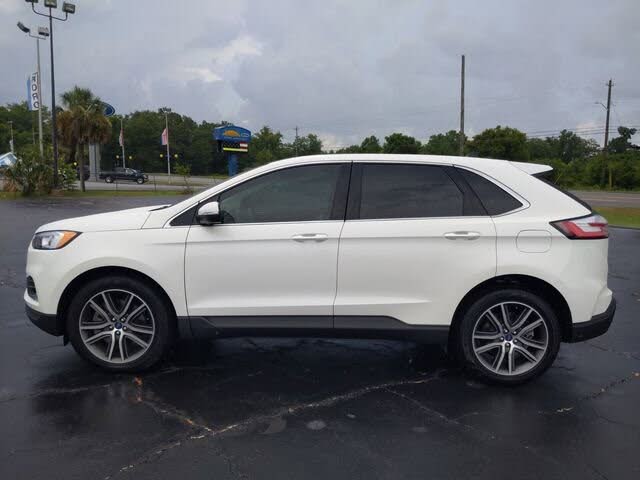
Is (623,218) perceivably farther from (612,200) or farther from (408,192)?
(408,192)

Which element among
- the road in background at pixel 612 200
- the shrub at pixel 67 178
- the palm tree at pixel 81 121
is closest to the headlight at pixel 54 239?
the road in background at pixel 612 200

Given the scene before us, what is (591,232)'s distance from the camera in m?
3.99

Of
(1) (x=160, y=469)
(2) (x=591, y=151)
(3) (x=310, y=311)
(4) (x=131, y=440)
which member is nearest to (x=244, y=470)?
(1) (x=160, y=469)

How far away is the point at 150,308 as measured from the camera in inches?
163

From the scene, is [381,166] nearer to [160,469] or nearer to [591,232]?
[591,232]

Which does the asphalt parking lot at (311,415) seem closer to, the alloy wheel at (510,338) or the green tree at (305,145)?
the alloy wheel at (510,338)

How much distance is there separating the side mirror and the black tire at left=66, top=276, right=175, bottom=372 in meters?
0.69

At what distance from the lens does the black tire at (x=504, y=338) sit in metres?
4.04

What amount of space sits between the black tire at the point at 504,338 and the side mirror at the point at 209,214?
200cm

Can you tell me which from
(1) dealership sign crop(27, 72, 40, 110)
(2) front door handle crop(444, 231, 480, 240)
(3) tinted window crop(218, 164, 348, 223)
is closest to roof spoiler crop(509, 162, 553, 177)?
(2) front door handle crop(444, 231, 480, 240)

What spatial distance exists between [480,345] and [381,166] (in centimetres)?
156

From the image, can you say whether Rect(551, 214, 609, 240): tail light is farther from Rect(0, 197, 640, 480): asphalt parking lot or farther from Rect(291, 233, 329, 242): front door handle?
Rect(291, 233, 329, 242): front door handle

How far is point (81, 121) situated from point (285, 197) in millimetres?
36159

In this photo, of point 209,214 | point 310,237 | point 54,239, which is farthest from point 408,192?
point 54,239
